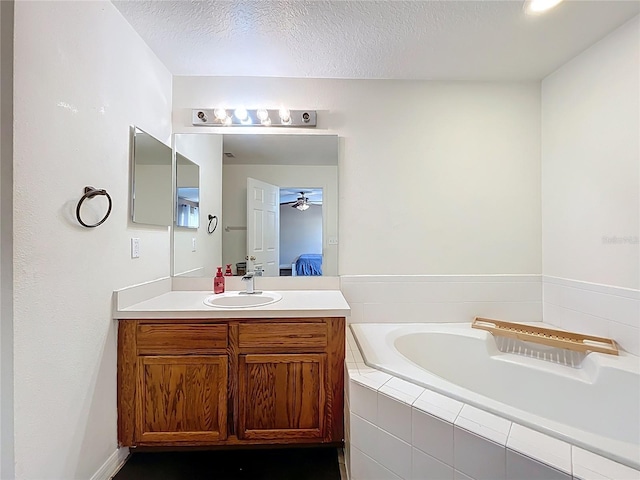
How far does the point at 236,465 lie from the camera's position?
1.59m

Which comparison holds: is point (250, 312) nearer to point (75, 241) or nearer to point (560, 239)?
point (75, 241)

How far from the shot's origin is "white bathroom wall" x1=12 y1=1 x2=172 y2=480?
107cm

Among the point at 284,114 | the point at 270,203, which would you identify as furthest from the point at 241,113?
the point at 270,203

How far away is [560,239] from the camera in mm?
2018

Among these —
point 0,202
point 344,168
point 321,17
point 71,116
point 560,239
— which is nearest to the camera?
point 0,202

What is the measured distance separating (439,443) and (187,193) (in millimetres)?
2041

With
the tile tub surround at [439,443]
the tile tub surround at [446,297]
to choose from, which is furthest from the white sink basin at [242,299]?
the tile tub surround at [439,443]

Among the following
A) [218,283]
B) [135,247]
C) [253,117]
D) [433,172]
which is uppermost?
[253,117]

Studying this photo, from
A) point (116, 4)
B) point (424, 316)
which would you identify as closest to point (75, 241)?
point (116, 4)

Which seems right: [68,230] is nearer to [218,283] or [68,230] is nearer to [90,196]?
[90,196]

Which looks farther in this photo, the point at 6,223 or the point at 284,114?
the point at 284,114

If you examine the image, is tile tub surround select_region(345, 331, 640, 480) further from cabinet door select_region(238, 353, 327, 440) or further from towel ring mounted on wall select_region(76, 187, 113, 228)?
towel ring mounted on wall select_region(76, 187, 113, 228)

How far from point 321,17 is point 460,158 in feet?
4.25

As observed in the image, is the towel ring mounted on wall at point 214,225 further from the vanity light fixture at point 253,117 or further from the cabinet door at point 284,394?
the cabinet door at point 284,394
